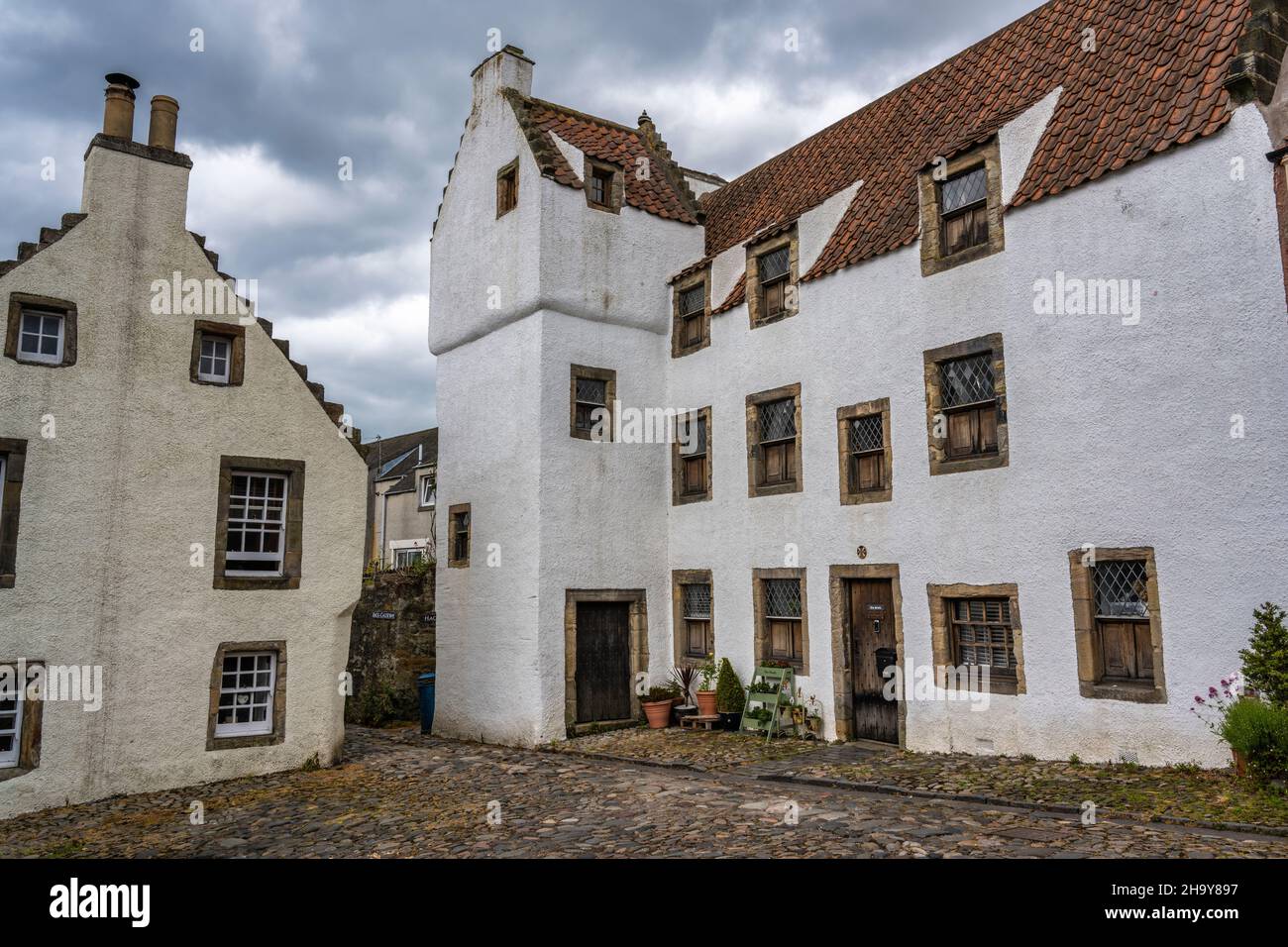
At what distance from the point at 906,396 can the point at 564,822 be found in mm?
8087

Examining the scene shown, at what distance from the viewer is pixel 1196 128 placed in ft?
36.2

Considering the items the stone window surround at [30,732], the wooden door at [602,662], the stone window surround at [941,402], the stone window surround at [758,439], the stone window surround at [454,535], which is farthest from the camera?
the stone window surround at [454,535]

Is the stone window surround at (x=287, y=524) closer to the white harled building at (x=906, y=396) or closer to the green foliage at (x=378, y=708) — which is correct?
the white harled building at (x=906, y=396)

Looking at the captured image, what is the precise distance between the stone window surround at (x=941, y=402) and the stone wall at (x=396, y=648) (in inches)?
492

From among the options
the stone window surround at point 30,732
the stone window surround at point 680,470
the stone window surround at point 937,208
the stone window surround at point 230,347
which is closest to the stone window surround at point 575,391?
the stone window surround at point 680,470

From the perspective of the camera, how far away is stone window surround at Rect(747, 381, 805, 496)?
1600 centimetres

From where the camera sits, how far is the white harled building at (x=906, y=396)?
10.8 m

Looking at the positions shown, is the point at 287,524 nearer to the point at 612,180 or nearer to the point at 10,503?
the point at 10,503

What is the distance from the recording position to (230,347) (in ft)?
47.2

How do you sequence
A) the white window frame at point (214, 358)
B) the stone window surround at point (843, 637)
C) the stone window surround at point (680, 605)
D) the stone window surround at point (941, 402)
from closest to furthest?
the stone window surround at point (941, 402)
the white window frame at point (214, 358)
the stone window surround at point (843, 637)
the stone window surround at point (680, 605)

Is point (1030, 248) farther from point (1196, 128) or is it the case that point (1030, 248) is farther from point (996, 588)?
point (996, 588)

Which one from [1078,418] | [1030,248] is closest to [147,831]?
[1078,418]
